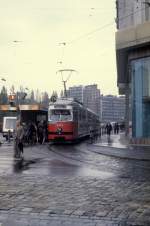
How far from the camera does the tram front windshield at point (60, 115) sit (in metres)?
36.1

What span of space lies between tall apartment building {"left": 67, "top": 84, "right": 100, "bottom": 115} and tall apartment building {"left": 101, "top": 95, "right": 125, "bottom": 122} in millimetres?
7897

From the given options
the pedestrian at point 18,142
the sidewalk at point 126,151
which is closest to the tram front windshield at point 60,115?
the sidewalk at point 126,151

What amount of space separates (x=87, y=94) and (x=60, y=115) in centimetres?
9170

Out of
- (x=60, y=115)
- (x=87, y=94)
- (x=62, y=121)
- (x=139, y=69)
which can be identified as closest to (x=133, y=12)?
(x=139, y=69)

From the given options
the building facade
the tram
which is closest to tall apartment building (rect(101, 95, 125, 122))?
the tram

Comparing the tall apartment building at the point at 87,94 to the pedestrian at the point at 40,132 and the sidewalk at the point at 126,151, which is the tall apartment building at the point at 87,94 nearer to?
the pedestrian at the point at 40,132

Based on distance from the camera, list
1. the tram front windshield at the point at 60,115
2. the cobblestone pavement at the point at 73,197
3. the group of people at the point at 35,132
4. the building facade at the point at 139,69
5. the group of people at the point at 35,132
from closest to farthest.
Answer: the cobblestone pavement at the point at 73,197 < the building facade at the point at 139,69 < the tram front windshield at the point at 60,115 < the group of people at the point at 35,132 < the group of people at the point at 35,132

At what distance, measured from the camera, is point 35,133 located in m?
39.6

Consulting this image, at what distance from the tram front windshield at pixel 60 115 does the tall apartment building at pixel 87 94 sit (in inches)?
3001

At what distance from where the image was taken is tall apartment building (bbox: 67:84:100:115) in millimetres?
121188

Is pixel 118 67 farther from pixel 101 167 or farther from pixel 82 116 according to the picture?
pixel 101 167

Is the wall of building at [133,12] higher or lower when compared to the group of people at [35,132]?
higher

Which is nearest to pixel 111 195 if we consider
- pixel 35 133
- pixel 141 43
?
pixel 141 43

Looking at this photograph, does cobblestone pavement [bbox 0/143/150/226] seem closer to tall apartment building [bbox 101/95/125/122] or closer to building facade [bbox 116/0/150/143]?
building facade [bbox 116/0/150/143]
